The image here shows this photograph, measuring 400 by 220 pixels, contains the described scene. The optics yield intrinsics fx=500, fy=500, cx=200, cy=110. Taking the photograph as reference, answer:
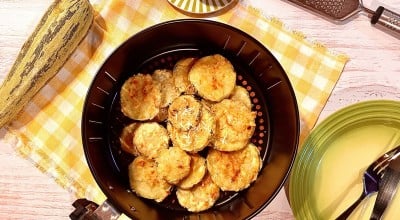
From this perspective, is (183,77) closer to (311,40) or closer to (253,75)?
(253,75)

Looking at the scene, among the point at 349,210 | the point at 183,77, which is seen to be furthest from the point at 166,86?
the point at 349,210

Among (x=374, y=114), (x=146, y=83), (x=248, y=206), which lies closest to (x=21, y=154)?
(x=146, y=83)

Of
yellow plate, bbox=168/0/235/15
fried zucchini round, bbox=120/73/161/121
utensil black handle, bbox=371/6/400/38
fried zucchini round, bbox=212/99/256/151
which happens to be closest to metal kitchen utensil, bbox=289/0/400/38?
utensil black handle, bbox=371/6/400/38

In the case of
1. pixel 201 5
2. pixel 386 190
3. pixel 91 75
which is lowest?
pixel 91 75

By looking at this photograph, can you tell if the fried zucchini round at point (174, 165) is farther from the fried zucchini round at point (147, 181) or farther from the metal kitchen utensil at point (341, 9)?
the metal kitchen utensil at point (341, 9)

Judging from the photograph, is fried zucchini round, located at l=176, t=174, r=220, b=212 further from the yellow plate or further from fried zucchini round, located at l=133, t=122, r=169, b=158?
the yellow plate

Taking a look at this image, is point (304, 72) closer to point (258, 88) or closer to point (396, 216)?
point (258, 88)
